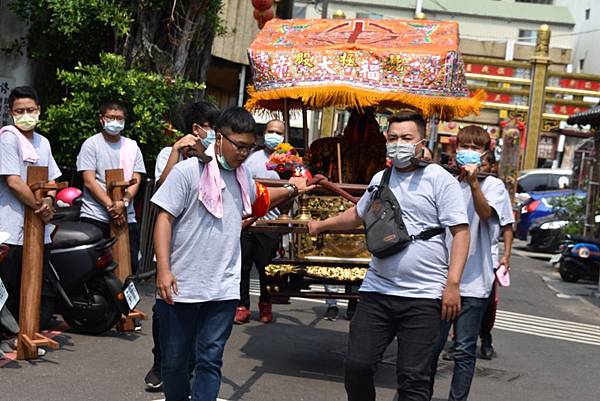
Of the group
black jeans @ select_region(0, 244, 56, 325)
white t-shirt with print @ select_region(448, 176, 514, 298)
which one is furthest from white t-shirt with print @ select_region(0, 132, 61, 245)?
white t-shirt with print @ select_region(448, 176, 514, 298)

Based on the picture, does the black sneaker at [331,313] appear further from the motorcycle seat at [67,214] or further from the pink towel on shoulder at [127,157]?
the motorcycle seat at [67,214]

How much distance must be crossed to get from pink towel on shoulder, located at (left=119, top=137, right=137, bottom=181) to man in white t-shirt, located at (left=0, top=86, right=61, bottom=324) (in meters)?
1.32

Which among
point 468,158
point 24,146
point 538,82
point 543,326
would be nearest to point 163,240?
point 468,158

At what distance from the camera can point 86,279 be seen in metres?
8.27

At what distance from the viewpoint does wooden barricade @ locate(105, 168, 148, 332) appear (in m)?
8.69

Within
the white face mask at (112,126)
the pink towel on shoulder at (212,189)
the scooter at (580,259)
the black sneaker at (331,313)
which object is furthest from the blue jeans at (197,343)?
the scooter at (580,259)

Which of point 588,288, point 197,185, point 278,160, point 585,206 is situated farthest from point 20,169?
point 585,206

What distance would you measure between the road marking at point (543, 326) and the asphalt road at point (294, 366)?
21mm

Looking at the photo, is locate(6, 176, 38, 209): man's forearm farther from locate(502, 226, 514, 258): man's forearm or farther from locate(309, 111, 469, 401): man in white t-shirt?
locate(502, 226, 514, 258): man's forearm

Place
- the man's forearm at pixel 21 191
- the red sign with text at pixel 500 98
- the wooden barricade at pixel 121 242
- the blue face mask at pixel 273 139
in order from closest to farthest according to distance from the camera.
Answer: the man's forearm at pixel 21 191 → the wooden barricade at pixel 121 242 → the blue face mask at pixel 273 139 → the red sign with text at pixel 500 98

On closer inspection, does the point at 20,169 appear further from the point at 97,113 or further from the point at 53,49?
the point at 53,49

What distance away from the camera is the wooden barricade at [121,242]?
8688 millimetres

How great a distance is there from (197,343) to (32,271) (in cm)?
241

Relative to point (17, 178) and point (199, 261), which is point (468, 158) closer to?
point (199, 261)
